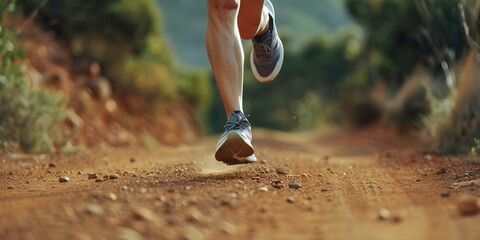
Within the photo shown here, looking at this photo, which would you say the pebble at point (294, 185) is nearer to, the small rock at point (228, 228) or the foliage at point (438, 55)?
the small rock at point (228, 228)

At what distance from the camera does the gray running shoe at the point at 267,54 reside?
4.50m

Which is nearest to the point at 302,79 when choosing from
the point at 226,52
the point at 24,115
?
the point at 24,115

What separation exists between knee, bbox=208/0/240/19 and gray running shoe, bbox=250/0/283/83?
771 mm

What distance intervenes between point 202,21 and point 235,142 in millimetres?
49730

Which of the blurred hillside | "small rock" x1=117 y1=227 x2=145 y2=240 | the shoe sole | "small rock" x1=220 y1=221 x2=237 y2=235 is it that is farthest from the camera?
the blurred hillside

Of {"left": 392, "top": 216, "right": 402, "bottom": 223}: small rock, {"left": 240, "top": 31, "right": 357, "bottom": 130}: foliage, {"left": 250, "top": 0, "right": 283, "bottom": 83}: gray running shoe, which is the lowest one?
{"left": 240, "top": 31, "right": 357, "bottom": 130}: foliage

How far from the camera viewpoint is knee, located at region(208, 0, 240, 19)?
369 cm

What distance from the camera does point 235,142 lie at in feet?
11.6

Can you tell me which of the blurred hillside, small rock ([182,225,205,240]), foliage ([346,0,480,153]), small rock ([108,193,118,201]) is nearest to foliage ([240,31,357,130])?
the blurred hillside

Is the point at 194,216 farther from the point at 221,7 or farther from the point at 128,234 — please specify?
the point at 221,7

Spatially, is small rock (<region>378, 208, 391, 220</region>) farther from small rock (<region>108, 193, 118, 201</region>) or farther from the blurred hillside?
the blurred hillside

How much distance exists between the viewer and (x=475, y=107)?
5.91 m

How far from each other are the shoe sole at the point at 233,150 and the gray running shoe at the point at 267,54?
3.34 ft

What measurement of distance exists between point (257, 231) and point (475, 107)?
413 centimetres
